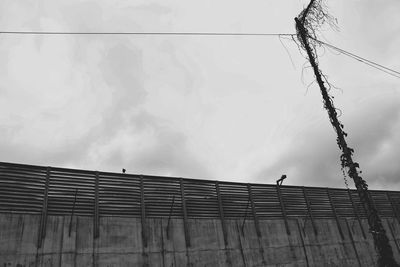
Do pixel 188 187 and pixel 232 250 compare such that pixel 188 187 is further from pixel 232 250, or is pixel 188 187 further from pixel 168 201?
pixel 232 250

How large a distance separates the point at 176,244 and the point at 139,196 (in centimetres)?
264

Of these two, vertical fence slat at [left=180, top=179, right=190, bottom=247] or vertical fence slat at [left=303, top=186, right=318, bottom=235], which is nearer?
vertical fence slat at [left=180, top=179, right=190, bottom=247]

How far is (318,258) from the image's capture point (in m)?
16.8

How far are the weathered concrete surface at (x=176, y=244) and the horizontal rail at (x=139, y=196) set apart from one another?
438mm

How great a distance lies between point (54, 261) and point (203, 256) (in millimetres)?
5998

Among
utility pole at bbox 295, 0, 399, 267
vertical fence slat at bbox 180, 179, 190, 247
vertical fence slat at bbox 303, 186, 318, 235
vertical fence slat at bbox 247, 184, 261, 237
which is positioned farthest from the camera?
vertical fence slat at bbox 303, 186, 318, 235

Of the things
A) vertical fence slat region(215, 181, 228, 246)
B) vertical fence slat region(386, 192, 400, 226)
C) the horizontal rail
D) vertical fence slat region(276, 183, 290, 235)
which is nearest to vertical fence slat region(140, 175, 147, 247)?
the horizontal rail

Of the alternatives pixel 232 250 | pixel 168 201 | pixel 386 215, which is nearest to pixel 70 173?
pixel 168 201

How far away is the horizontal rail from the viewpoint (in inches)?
453

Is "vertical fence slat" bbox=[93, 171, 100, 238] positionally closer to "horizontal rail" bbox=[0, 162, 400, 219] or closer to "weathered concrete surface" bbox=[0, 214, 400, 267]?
"horizontal rail" bbox=[0, 162, 400, 219]

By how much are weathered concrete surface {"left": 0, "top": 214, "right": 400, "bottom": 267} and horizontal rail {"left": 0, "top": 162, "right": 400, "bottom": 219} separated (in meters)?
0.44

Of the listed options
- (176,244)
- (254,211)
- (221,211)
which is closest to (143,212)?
(176,244)

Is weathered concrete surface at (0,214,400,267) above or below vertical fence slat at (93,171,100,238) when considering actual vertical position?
below

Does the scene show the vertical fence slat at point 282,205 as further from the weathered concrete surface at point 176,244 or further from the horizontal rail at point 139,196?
the weathered concrete surface at point 176,244
